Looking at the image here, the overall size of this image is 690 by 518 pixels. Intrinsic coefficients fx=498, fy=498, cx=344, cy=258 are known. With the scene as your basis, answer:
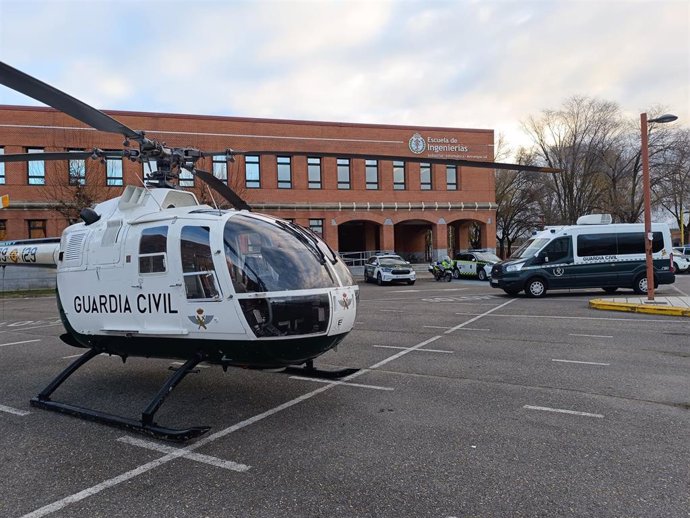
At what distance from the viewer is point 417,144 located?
1433 inches

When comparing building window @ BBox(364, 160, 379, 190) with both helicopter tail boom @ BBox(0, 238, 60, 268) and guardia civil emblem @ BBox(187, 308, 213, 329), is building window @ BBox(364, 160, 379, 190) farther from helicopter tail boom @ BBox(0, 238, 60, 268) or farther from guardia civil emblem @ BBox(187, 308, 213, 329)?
guardia civil emblem @ BBox(187, 308, 213, 329)

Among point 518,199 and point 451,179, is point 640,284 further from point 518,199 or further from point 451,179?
point 518,199

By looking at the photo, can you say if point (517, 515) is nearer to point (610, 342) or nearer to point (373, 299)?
point (610, 342)

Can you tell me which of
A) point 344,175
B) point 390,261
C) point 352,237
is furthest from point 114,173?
point 352,237

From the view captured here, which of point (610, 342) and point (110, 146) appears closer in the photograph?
point (610, 342)

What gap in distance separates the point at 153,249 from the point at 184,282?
0.61 m

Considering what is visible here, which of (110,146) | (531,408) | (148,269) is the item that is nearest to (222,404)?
(148,269)

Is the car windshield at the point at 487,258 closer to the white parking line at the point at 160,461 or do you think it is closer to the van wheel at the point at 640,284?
the van wheel at the point at 640,284

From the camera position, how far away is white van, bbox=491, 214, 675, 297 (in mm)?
17297

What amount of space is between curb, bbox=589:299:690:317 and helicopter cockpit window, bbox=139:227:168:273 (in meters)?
12.6

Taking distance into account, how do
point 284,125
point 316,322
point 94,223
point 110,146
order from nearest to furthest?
1. point 316,322
2. point 94,223
3. point 110,146
4. point 284,125

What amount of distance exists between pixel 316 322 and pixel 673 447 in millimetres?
3359

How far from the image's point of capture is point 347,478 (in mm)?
3889

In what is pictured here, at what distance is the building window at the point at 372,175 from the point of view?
3659cm
